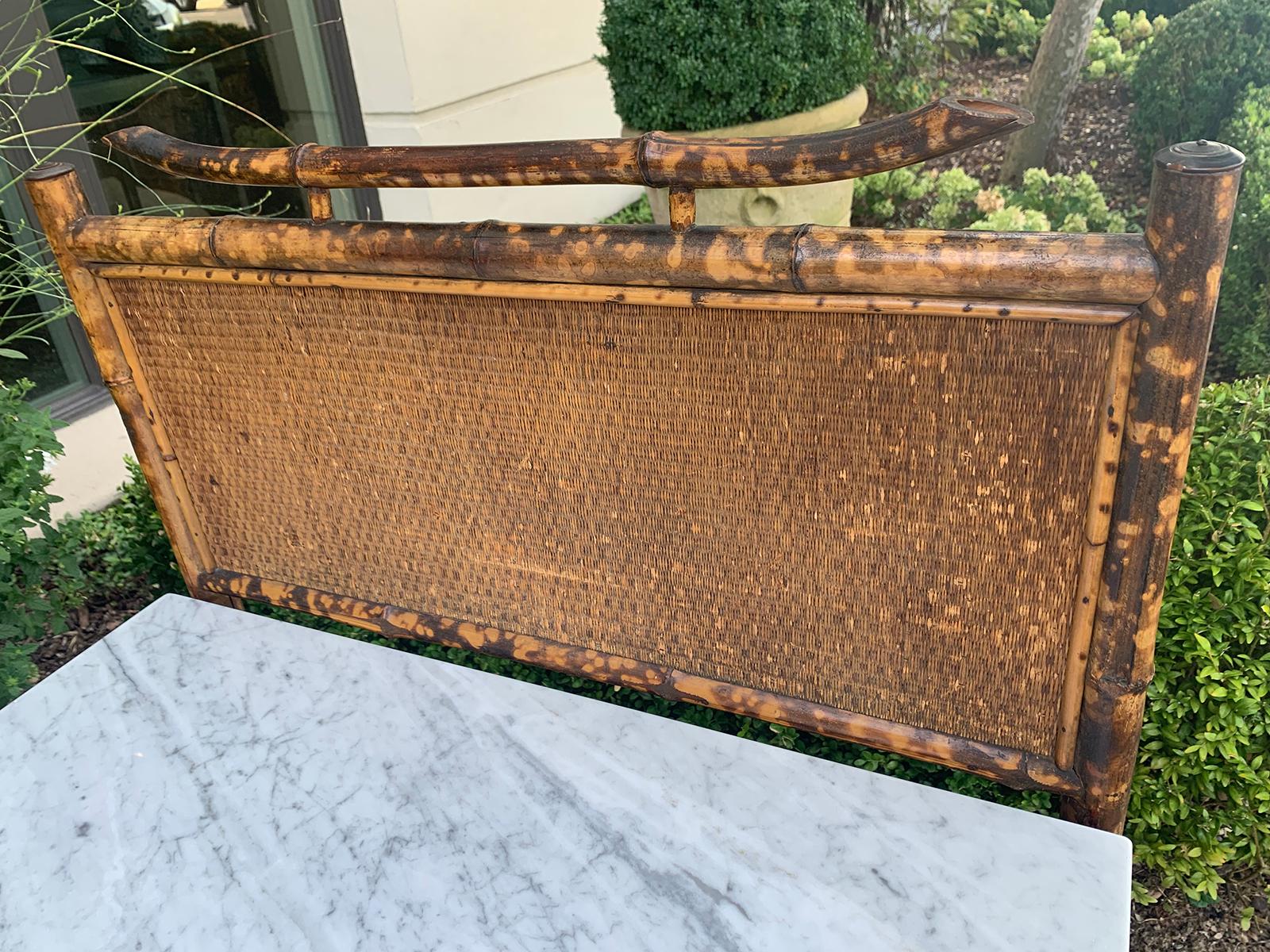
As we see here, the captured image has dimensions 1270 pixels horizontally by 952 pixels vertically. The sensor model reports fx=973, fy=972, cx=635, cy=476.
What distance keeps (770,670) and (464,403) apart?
69 centimetres

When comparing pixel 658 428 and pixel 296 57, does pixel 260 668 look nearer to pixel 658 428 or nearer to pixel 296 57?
pixel 658 428

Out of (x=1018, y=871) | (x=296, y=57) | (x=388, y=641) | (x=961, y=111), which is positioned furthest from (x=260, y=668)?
(x=296, y=57)

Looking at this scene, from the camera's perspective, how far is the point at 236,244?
5.48 ft

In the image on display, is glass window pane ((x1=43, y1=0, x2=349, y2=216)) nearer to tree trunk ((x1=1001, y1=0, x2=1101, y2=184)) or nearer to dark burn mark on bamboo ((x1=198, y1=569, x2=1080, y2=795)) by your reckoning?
dark burn mark on bamboo ((x1=198, y1=569, x2=1080, y2=795))

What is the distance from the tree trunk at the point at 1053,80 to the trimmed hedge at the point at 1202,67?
0.32 metres

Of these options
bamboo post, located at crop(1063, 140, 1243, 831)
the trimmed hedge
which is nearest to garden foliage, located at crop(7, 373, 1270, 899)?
bamboo post, located at crop(1063, 140, 1243, 831)

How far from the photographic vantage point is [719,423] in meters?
1.48

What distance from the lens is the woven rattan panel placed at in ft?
4.39

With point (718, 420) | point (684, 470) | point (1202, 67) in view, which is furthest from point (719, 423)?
point (1202, 67)

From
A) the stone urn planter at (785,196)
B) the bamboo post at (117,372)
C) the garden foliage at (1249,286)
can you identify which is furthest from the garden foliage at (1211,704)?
the stone urn planter at (785,196)

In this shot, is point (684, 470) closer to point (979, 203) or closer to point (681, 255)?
point (681, 255)

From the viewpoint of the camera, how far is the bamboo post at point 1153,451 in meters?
1.09

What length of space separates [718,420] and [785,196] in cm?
279

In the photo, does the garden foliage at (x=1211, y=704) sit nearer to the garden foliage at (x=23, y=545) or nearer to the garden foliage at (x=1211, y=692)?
the garden foliage at (x=1211, y=692)
